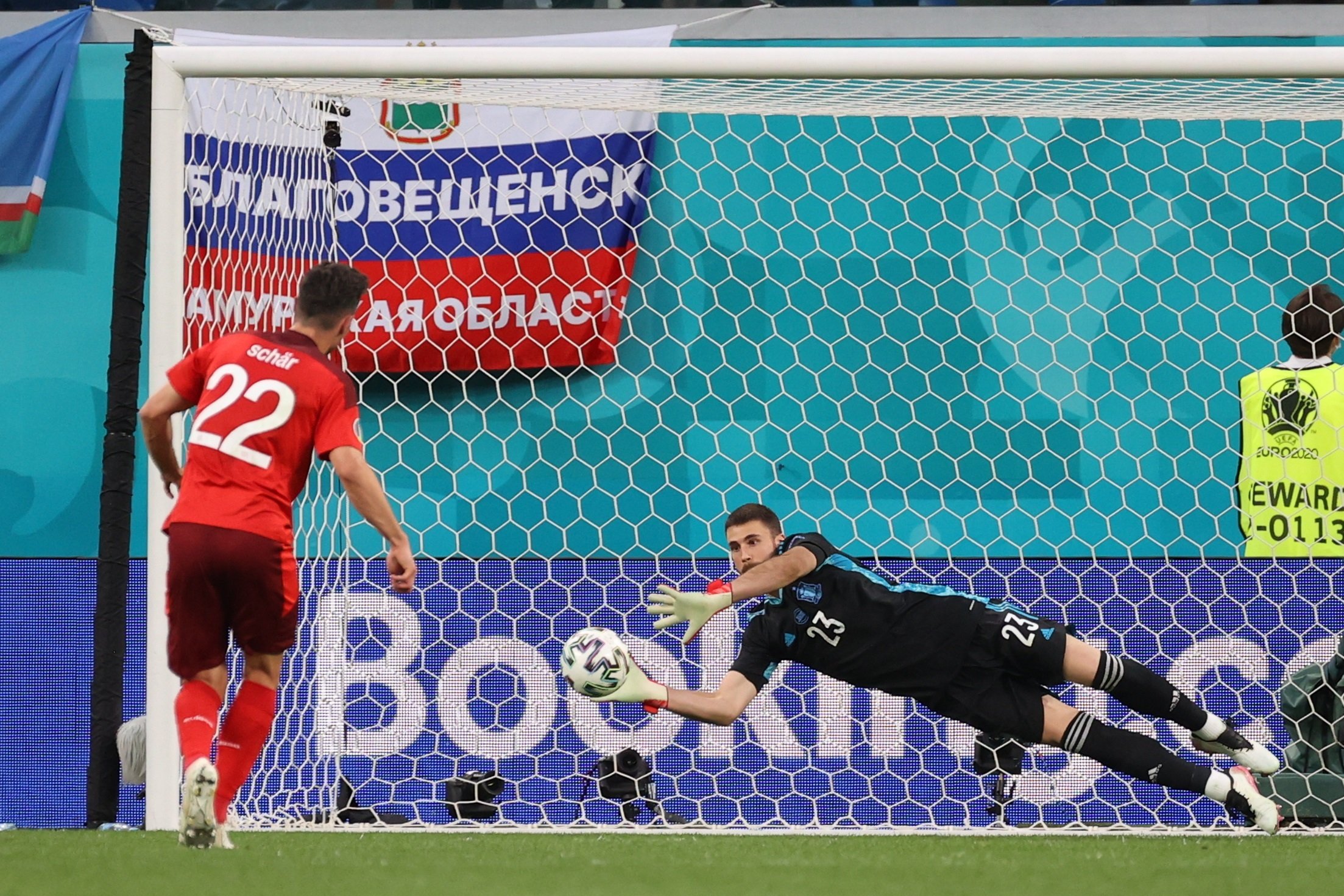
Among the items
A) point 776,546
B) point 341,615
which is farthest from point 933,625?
point 341,615

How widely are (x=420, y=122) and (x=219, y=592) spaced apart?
3299 millimetres

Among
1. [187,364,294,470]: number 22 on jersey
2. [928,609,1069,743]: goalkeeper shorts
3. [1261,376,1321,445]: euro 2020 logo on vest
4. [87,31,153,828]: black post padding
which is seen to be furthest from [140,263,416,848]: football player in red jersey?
[1261,376,1321,445]: euro 2020 logo on vest

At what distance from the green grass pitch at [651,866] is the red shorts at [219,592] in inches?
15.8

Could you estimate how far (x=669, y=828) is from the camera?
4.23 meters

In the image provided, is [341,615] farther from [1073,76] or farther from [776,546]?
[1073,76]

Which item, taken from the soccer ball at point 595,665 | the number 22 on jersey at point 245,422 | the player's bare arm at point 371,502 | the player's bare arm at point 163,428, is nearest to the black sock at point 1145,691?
the soccer ball at point 595,665

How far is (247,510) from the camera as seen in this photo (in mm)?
3186

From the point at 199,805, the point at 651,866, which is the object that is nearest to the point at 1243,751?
the point at 651,866

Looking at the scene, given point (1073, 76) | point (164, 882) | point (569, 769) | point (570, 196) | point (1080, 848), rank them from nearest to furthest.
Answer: point (164, 882) < point (1080, 848) < point (1073, 76) < point (569, 769) < point (570, 196)

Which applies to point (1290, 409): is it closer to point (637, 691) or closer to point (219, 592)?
point (637, 691)

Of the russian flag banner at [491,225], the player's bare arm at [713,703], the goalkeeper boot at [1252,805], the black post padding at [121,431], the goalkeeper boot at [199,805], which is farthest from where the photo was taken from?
the russian flag banner at [491,225]

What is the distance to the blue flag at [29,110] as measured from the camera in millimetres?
5957

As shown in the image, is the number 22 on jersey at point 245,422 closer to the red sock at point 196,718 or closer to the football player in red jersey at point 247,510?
the football player in red jersey at point 247,510

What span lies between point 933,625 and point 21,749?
3385mm
